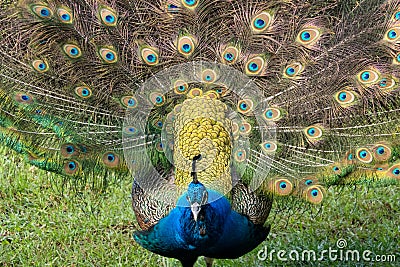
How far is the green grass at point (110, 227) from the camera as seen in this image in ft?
13.3

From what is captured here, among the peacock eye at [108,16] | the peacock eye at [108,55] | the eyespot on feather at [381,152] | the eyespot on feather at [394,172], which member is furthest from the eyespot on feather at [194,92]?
the eyespot on feather at [394,172]

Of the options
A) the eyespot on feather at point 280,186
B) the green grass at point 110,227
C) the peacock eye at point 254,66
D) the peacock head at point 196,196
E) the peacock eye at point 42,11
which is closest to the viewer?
the peacock head at point 196,196

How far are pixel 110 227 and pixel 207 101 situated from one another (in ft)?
5.37

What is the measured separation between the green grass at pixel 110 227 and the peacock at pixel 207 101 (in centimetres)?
80

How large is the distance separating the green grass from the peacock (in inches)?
31.4

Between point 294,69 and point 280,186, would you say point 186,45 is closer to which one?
point 294,69

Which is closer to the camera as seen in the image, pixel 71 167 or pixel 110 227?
pixel 71 167

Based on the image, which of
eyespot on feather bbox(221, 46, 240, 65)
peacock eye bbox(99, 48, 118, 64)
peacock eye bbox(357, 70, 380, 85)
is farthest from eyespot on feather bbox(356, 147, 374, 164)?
peacock eye bbox(99, 48, 118, 64)

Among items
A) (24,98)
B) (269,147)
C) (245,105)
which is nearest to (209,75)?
(245,105)

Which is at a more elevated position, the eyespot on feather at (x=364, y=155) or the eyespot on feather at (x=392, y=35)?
the eyespot on feather at (x=392, y=35)

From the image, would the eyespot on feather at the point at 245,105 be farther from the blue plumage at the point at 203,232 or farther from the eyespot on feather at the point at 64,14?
the eyespot on feather at the point at 64,14

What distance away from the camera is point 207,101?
3109mm

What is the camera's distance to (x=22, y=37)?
3020mm

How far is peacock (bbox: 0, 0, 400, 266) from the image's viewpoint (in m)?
2.96
